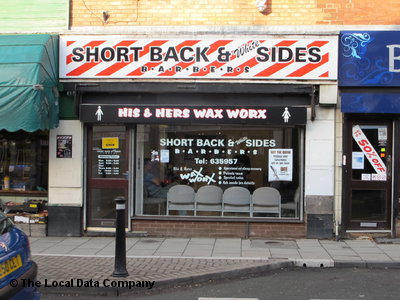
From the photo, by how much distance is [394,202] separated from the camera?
8.66 metres

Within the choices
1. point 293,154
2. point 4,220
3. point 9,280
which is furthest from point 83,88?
point 9,280

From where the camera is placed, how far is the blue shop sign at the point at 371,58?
27.8 feet

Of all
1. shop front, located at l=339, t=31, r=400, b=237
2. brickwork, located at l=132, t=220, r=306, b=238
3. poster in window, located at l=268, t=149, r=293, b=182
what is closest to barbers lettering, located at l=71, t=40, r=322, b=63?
shop front, located at l=339, t=31, r=400, b=237

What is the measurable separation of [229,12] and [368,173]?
165 inches

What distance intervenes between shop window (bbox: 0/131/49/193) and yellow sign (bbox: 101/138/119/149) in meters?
1.31

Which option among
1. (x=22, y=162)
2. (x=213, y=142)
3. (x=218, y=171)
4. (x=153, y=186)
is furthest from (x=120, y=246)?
(x=22, y=162)

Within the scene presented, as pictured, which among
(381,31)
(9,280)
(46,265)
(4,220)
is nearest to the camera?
(9,280)

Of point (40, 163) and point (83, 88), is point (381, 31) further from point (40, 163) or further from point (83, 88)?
point (40, 163)

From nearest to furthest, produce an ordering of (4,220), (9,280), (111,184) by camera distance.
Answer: (9,280)
(4,220)
(111,184)

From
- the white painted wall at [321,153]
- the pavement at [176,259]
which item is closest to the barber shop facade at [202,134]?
the white painted wall at [321,153]

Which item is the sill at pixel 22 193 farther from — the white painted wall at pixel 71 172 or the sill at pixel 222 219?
the sill at pixel 222 219

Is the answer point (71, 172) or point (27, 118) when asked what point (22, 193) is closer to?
point (71, 172)

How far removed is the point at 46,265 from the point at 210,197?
3.61 metres

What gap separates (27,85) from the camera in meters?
8.05
